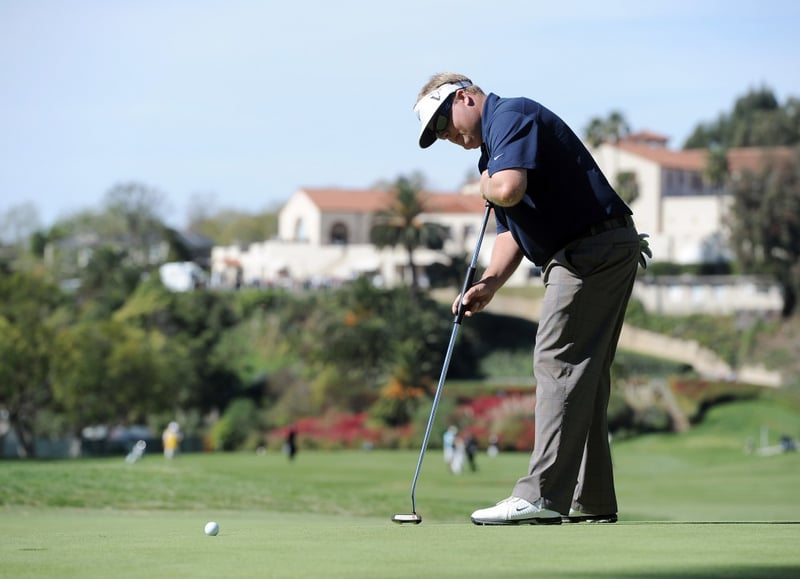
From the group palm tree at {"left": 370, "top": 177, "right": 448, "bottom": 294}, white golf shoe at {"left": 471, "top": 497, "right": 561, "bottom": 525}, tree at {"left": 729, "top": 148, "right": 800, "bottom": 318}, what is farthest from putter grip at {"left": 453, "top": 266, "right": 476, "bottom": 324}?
tree at {"left": 729, "top": 148, "right": 800, "bottom": 318}

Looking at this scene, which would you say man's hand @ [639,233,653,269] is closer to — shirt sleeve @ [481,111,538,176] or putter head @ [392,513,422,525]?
shirt sleeve @ [481,111,538,176]

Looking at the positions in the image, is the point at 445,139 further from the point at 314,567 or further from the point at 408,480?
the point at 408,480

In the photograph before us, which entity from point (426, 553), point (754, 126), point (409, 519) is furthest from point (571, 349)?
point (754, 126)

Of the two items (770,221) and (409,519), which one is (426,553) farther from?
(770,221)

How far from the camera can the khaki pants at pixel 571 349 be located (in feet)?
25.7

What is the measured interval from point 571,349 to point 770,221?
87.4 metres

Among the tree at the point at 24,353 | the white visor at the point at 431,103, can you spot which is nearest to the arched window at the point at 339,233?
the tree at the point at 24,353

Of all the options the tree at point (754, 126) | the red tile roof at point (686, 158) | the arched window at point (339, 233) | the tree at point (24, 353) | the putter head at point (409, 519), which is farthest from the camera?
the tree at point (754, 126)

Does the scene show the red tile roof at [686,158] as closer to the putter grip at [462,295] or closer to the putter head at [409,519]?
the putter grip at [462,295]

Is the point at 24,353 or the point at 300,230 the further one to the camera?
the point at 300,230

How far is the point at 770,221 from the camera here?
92125 millimetres

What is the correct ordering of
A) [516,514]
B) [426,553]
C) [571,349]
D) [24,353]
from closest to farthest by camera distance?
[426,553] < [516,514] < [571,349] < [24,353]

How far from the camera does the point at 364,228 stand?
424 feet

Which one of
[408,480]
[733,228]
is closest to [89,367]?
[408,480]
